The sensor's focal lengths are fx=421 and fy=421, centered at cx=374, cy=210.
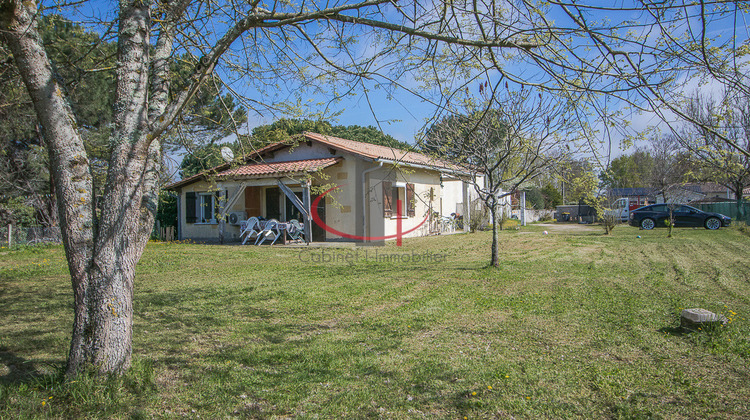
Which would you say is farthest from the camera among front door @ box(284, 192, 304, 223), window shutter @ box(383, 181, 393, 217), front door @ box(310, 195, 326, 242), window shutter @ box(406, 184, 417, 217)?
window shutter @ box(406, 184, 417, 217)

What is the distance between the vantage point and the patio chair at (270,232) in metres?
14.5

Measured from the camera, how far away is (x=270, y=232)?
1448cm

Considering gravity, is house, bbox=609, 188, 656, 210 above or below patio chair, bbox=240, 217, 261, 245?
above

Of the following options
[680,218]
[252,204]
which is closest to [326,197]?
[252,204]

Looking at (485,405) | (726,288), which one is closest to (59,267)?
(485,405)

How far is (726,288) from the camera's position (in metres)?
6.62

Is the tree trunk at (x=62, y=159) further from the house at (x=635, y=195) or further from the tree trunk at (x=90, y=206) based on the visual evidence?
the house at (x=635, y=195)

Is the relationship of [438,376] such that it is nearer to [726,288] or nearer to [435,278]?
[435,278]

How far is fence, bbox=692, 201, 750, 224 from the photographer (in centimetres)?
2083

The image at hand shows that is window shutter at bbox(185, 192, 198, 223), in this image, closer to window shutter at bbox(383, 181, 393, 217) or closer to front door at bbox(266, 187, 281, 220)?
front door at bbox(266, 187, 281, 220)

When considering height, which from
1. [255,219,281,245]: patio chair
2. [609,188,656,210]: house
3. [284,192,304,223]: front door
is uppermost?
[609,188,656,210]: house

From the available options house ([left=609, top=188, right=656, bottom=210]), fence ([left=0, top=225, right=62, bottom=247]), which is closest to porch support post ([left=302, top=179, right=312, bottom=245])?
fence ([left=0, top=225, right=62, bottom=247])

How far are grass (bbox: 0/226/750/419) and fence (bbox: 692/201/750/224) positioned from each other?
1680cm

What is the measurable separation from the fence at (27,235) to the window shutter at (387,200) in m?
12.0
